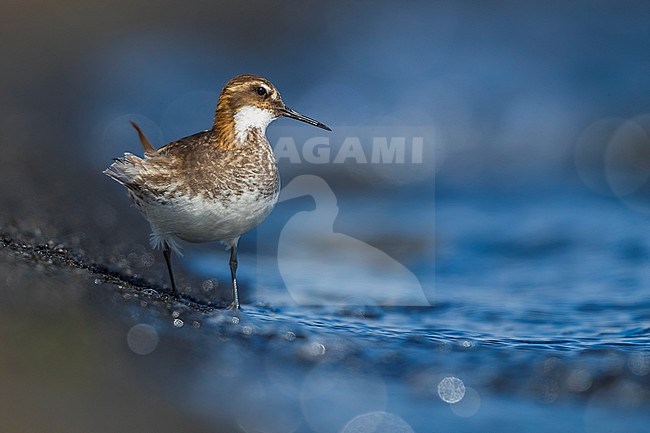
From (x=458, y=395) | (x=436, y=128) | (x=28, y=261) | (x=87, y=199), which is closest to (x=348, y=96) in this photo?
(x=436, y=128)

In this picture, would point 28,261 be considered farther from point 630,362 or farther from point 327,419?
point 630,362

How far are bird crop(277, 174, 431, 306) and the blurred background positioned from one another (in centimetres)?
5

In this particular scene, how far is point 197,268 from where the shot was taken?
7812mm

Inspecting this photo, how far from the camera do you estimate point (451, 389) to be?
5.54 meters

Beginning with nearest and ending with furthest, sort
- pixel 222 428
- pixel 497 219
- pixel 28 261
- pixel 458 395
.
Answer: pixel 222 428
pixel 458 395
pixel 28 261
pixel 497 219

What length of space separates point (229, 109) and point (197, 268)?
4.83ft

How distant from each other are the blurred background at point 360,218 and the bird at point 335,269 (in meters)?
0.05

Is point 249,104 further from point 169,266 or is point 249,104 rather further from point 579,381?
point 579,381

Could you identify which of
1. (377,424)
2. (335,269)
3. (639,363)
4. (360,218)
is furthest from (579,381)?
(360,218)

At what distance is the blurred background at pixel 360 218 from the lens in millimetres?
5328

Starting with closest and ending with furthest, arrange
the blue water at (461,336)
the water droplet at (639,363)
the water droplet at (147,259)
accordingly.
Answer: the blue water at (461,336)
the water droplet at (639,363)
the water droplet at (147,259)

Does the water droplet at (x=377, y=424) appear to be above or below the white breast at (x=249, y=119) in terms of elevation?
below

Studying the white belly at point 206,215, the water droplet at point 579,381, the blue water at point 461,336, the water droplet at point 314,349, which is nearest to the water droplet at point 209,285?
the blue water at point 461,336

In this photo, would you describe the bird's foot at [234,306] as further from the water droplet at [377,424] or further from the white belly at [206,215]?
the water droplet at [377,424]
